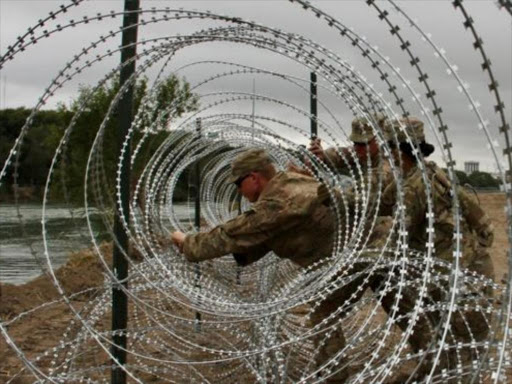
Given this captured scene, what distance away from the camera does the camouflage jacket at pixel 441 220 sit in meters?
5.34

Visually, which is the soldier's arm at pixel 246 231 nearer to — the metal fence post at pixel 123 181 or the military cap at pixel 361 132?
the metal fence post at pixel 123 181

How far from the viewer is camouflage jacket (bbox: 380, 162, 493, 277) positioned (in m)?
5.34

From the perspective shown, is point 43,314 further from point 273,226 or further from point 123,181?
point 273,226

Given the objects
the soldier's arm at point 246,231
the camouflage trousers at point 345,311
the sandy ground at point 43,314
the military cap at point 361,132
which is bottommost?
the sandy ground at point 43,314

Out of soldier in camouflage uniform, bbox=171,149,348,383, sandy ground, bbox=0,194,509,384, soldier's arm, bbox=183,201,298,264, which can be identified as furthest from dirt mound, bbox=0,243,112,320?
soldier's arm, bbox=183,201,298,264

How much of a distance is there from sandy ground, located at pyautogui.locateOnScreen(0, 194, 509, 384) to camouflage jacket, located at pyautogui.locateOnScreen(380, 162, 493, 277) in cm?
26

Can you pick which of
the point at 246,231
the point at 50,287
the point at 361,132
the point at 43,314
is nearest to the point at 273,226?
the point at 246,231

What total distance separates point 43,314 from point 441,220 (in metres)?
6.40

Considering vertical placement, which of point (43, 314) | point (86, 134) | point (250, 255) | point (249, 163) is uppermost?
point (86, 134)

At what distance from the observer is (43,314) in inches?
413

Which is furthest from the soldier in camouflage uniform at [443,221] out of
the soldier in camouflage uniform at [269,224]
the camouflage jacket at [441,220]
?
the soldier in camouflage uniform at [269,224]

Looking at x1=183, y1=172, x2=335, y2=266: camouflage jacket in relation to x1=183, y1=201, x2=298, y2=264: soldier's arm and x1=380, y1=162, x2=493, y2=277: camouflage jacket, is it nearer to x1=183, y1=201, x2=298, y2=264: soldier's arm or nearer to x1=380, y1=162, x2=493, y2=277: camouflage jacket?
x1=183, y1=201, x2=298, y2=264: soldier's arm

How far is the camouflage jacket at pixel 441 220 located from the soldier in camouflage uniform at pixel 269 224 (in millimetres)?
484

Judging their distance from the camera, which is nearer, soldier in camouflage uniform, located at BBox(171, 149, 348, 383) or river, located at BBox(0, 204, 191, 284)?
soldier in camouflage uniform, located at BBox(171, 149, 348, 383)
